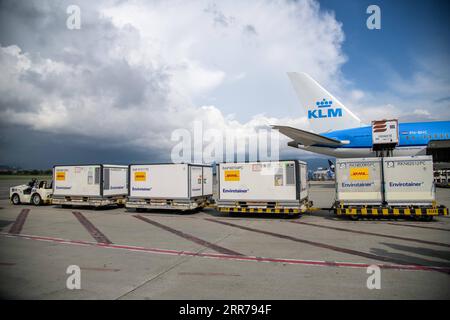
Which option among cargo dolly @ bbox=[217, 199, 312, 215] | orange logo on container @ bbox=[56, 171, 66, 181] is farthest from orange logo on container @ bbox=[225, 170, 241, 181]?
orange logo on container @ bbox=[56, 171, 66, 181]

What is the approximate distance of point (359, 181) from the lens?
592 inches

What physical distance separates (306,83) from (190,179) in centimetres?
1629

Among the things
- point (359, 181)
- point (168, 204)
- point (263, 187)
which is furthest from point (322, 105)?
point (168, 204)

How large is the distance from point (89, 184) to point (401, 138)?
2656 cm

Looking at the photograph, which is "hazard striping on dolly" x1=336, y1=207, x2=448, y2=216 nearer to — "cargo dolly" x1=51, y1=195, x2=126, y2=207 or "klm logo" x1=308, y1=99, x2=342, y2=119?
"klm logo" x1=308, y1=99, x2=342, y2=119

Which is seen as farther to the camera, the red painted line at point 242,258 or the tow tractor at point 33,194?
the tow tractor at point 33,194

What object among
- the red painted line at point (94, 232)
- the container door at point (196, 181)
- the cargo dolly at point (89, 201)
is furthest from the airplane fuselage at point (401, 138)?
the red painted line at point (94, 232)

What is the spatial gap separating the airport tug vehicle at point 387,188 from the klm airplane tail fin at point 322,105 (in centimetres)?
1389

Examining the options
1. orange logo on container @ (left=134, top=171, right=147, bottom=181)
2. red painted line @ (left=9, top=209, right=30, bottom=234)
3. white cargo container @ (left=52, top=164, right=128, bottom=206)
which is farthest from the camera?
white cargo container @ (left=52, top=164, right=128, bottom=206)

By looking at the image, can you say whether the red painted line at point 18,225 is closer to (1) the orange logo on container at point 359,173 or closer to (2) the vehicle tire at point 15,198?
(2) the vehicle tire at point 15,198

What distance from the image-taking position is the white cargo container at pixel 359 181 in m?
14.8

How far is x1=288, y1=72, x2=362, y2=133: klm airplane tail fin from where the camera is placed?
27609 millimetres
